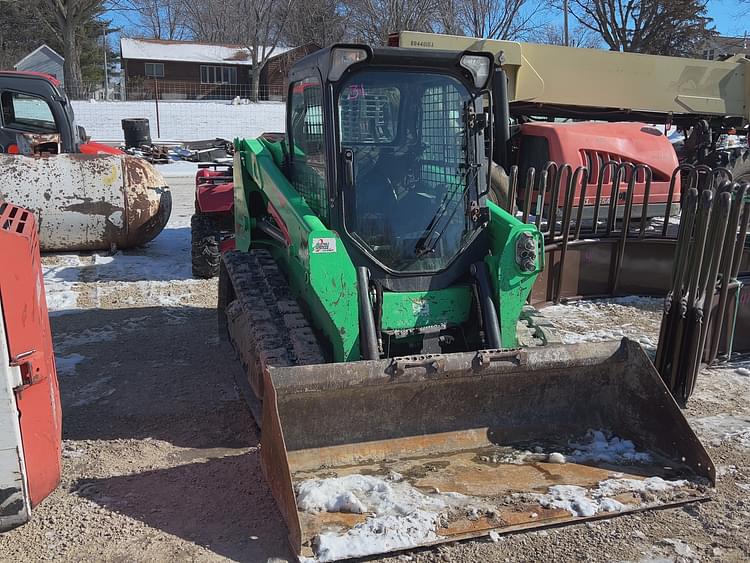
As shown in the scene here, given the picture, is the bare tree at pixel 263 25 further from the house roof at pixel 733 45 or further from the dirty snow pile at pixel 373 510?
the dirty snow pile at pixel 373 510

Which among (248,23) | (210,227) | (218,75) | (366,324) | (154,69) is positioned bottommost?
(210,227)

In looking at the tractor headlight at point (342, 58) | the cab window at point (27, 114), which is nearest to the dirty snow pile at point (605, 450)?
the tractor headlight at point (342, 58)

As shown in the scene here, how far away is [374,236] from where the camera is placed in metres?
4.28

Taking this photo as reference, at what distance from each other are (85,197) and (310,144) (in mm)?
5158

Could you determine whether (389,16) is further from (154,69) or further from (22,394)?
(22,394)

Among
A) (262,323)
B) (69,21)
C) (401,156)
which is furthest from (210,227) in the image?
(69,21)

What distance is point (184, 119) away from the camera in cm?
2705

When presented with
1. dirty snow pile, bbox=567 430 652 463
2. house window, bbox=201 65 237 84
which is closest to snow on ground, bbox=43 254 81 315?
dirty snow pile, bbox=567 430 652 463

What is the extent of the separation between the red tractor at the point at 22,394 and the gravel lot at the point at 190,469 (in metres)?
0.23

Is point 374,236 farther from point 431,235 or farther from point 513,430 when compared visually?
point 513,430

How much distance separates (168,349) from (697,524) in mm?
4196

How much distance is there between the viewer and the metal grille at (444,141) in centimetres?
441

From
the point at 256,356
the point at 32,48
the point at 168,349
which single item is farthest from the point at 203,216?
the point at 32,48

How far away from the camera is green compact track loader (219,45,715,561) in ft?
11.5
